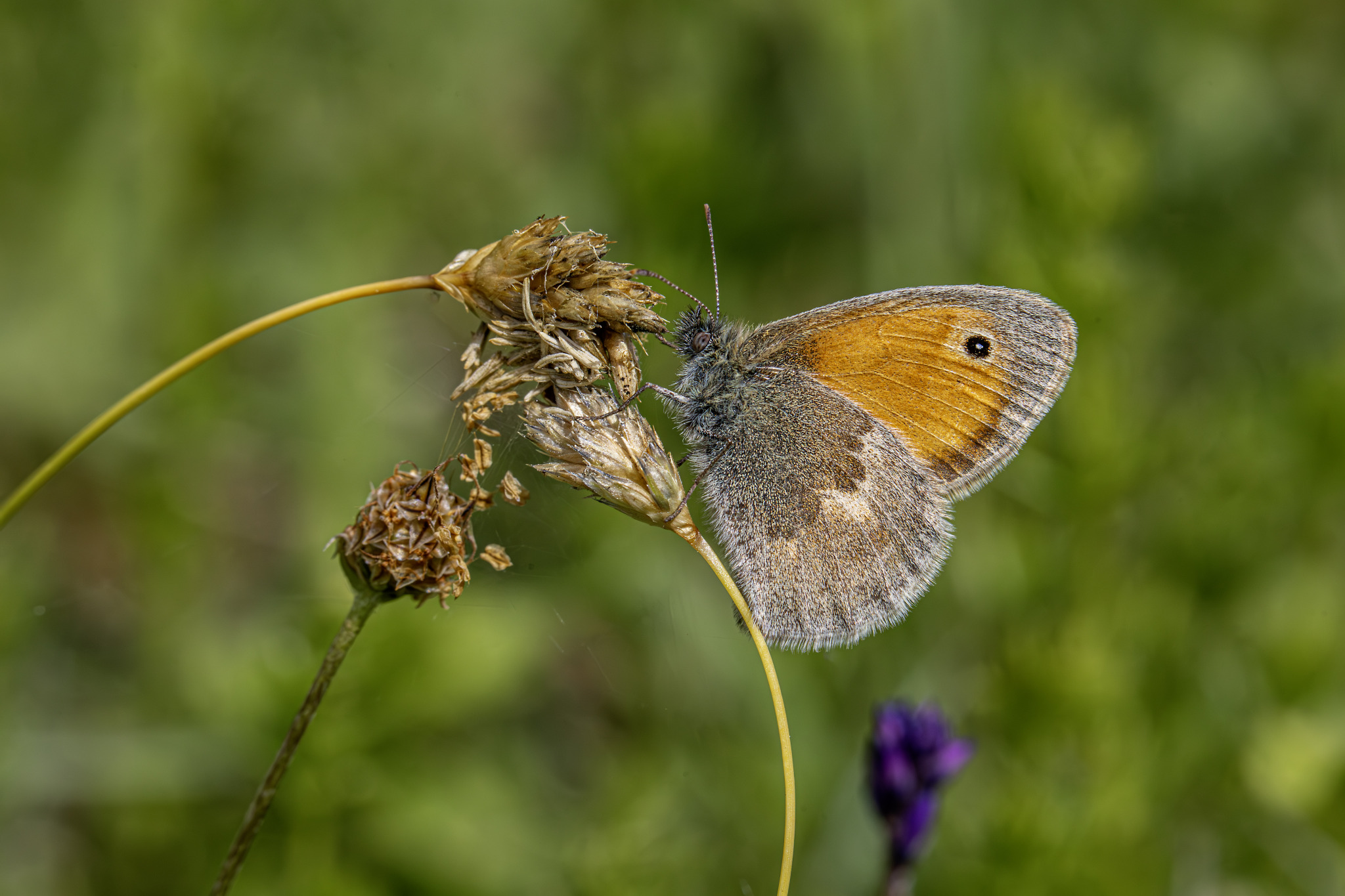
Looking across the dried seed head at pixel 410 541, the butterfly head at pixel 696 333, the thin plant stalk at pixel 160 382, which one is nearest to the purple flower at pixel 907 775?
the butterfly head at pixel 696 333

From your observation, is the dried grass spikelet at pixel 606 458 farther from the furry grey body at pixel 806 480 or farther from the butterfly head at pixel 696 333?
the butterfly head at pixel 696 333

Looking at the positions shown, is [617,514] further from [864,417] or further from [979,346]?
[979,346]

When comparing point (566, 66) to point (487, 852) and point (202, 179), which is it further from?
point (487, 852)

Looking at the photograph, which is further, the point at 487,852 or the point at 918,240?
the point at 918,240

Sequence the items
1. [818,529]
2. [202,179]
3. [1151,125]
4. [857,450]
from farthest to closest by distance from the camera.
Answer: [1151,125] < [202,179] < [857,450] < [818,529]

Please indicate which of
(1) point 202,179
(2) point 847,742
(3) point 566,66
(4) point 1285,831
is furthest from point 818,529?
(3) point 566,66

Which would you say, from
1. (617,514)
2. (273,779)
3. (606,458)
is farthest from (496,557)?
(617,514)

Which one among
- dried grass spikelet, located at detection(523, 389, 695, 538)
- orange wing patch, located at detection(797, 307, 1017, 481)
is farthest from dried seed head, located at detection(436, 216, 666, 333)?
orange wing patch, located at detection(797, 307, 1017, 481)

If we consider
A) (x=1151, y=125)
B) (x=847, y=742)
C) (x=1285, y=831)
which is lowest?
(x=1285, y=831)
